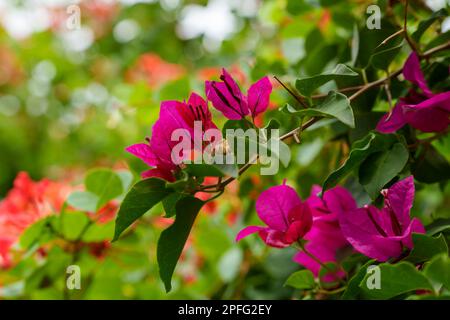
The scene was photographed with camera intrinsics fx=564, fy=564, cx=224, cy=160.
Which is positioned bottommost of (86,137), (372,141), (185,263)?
(185,263)

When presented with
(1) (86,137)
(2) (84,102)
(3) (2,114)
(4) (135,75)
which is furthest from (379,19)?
(3) (2,114)

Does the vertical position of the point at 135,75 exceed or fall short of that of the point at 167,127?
Answer: it exceeds it

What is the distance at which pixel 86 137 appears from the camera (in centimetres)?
185

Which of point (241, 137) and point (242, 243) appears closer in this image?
point (241, 137)

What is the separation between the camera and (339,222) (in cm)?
54

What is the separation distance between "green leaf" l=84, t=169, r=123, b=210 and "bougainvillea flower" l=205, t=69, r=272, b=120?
278 millimetres

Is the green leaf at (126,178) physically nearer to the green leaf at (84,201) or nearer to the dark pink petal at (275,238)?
the green leaf at (84,201)

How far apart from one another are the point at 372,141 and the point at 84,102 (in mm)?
1600

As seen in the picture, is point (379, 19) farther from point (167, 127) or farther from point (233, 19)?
point (233, 19)

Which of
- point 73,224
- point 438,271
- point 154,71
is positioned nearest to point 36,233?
point 73,224

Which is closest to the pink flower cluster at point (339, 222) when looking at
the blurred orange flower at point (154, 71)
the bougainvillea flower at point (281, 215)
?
the bougainvillea flower at point (281, 215)

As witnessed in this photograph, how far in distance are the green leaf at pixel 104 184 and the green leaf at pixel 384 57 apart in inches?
14.2

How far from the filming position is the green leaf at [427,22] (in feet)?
1.97

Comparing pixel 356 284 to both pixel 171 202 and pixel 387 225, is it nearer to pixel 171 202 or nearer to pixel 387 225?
pixel 387 225
